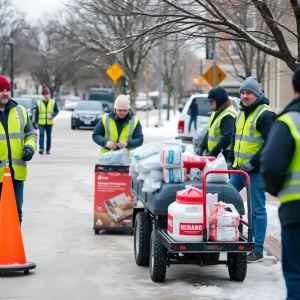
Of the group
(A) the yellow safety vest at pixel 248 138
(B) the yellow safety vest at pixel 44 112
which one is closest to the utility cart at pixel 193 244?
(A) the yellow safety vest at pixel 248 138

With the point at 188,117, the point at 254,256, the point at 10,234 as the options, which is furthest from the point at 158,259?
the point at 188,117

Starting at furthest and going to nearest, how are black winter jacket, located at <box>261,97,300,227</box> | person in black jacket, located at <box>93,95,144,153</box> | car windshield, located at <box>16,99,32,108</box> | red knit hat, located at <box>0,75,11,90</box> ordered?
car windshield, located at <box>16,99,32,108</box> → person in black jacket, located at <box>93,95,144,153</box> → red knit hat, located at <box>0,75,11,90</box> → black winter jacket, located at <box>261,97,300,227</box>

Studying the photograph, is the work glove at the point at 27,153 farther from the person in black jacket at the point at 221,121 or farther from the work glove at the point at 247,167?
the person in black jacket at the point at 221,121

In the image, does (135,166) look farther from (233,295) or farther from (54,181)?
(54,181)

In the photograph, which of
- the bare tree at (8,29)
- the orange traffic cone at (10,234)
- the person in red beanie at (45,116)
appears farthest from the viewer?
the bare tree at (8,29)

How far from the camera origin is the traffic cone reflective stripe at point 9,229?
858cm

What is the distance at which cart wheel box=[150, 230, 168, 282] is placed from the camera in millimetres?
8031

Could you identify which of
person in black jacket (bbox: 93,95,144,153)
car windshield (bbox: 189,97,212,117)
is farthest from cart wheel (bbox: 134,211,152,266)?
car windshield (bbox: 189,97,212,117)

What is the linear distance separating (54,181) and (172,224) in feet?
33.8

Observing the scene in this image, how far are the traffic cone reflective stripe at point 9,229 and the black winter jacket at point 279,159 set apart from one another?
13.3 ft

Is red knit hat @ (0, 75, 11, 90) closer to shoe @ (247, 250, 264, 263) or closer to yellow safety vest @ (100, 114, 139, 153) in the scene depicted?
yellow safety vest @ (100, 114, 139, 153)

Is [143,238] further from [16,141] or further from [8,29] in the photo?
[8,29]

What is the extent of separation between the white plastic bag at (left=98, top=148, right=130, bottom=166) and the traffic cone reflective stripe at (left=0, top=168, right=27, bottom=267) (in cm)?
277

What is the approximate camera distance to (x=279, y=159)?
505 cm
